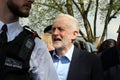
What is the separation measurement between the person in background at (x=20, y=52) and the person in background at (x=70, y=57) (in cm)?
152

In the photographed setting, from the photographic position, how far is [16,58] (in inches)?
122

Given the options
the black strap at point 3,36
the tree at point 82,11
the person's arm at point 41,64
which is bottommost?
the tree at point 82,11

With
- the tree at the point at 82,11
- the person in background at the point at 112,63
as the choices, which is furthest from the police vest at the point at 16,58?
the tree at the point at 82,11

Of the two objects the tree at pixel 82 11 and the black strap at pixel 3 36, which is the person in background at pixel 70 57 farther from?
the tree at pixel 82 11

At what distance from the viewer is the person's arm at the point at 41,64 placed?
10.1 feet

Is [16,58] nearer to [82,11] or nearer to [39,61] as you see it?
[39,61]

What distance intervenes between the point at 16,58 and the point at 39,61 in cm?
16

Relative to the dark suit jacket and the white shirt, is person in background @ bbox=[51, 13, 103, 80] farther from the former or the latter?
the white shirt

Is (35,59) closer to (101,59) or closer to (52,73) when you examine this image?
(52,73)

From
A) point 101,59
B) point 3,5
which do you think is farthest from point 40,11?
point 3,5

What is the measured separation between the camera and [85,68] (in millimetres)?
4688

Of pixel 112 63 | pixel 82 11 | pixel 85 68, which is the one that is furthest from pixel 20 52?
pixel 82 11

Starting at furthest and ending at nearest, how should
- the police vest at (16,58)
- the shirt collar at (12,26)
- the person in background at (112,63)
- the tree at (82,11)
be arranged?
the tree at (82,11) < the person in background at (112,63) < the shirt collar at (12,26) < the police vest at (16,58)

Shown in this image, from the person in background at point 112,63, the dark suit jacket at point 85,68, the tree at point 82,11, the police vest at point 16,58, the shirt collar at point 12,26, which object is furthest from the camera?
the tree at point 82,11
